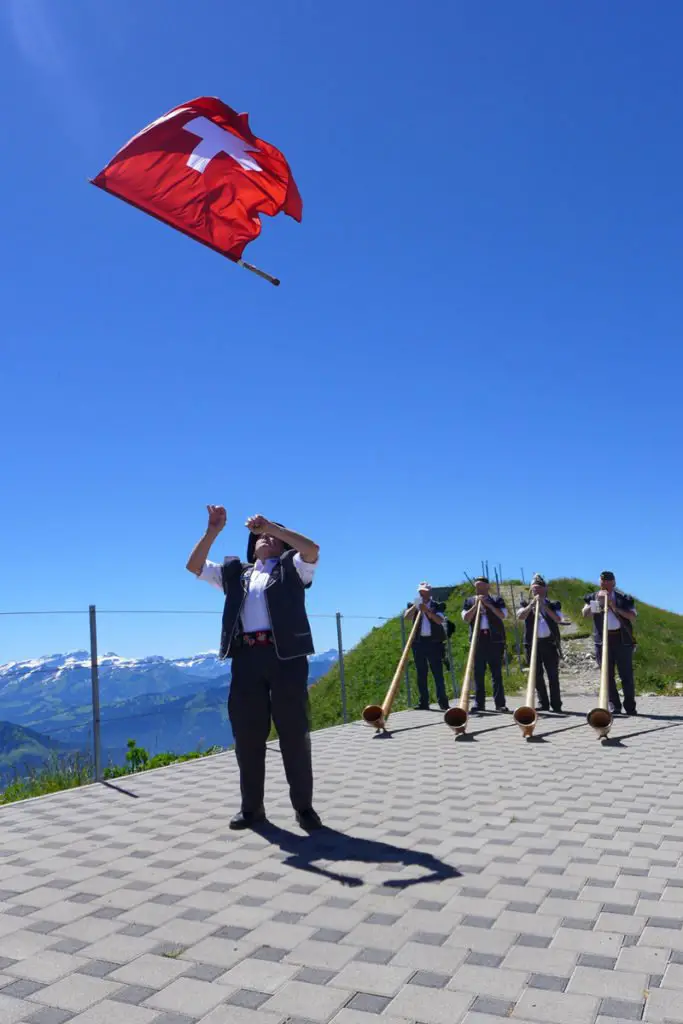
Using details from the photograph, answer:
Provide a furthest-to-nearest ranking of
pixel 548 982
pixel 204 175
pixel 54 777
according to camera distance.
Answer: pixel 54 777 < pixel 204 175 < pixel 548 982

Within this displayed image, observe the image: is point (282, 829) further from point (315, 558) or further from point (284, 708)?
point (315, 558)

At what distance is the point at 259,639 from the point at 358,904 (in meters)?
2.10

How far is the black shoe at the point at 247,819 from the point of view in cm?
575

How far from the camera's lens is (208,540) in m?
5.75

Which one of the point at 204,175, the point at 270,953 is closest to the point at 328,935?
the point at 270,953

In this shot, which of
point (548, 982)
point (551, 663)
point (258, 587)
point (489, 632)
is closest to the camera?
point (548, 982)

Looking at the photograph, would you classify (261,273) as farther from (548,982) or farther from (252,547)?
(548,982)

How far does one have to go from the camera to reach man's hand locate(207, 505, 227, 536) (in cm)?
571

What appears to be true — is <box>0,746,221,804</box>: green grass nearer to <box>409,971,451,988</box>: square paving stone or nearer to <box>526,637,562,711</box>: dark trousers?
<box>409,971,451,988</box>: square paving stone

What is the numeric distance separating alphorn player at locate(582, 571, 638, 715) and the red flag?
24.7 feet

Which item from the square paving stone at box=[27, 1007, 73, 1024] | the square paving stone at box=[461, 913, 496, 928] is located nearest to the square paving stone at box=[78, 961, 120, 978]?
the square paving stone at box=[27, 1007, 73, 1024]

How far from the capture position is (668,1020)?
8.81ft

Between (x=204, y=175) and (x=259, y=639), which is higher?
(x=204, y=175)

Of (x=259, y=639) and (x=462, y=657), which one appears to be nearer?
(x=259, y=639)
